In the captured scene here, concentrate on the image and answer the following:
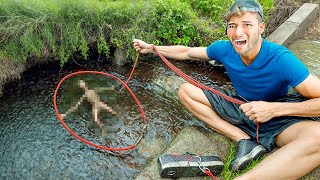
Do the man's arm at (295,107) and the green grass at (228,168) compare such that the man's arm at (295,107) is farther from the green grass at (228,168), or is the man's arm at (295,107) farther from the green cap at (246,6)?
the green cap at (246,6)

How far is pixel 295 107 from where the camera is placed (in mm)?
3119

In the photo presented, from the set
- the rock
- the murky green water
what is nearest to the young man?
the rock

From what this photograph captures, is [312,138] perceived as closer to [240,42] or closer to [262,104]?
[262,104]

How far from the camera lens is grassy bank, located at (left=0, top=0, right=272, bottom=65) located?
4691 mm

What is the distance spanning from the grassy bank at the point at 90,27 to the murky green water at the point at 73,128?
475mm

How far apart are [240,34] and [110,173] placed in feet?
6.29

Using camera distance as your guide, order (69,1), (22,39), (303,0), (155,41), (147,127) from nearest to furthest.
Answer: (147,127) < (22,39) < (69,1) < (155,41) < (303,0)

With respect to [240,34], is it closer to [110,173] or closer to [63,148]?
[110,173]

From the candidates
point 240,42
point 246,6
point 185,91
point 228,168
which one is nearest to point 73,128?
point 185,91

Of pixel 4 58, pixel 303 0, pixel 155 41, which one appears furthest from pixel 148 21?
pixel 303 0

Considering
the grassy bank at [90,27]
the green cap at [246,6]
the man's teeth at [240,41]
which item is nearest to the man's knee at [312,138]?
Answer: the man's teeth at [240,41]

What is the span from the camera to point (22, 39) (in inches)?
181

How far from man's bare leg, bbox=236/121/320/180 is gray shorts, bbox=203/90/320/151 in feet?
0.88

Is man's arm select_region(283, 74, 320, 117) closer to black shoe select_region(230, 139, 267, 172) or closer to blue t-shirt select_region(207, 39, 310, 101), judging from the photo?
blue t-shirt select_region(207, 39, 310, 101)
